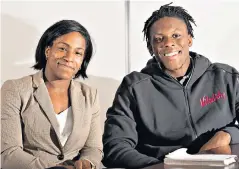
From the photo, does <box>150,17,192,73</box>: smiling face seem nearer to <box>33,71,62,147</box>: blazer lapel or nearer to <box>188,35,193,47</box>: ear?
<box>188,35,193,47</box>: ear

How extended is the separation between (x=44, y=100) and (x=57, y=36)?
0.31 m

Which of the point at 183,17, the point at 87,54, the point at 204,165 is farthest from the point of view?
the point at 183,17

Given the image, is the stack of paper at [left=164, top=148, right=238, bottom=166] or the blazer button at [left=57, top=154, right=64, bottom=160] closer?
the stack of paper at [left=164, top=148, right=238, bottom=166]

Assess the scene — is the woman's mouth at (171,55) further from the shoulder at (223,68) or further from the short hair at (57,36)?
the short hair at (57,36)

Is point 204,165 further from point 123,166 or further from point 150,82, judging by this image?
point 150,82

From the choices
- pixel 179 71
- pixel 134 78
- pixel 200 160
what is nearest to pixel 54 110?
pixel 134 78

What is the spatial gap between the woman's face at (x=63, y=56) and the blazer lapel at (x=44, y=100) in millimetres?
59

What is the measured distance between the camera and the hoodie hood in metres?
2.42

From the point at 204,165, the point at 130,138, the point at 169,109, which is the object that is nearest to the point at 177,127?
the point at 169,109

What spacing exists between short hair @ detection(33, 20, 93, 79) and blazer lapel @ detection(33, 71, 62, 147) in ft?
0.39

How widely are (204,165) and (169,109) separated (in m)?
0.88

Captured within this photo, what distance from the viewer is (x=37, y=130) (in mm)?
2203

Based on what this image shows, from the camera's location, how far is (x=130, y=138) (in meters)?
2.32

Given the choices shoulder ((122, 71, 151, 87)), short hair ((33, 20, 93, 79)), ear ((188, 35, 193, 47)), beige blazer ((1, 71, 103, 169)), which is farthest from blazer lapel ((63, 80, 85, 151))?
ear ((188, 35, 193, 47))
